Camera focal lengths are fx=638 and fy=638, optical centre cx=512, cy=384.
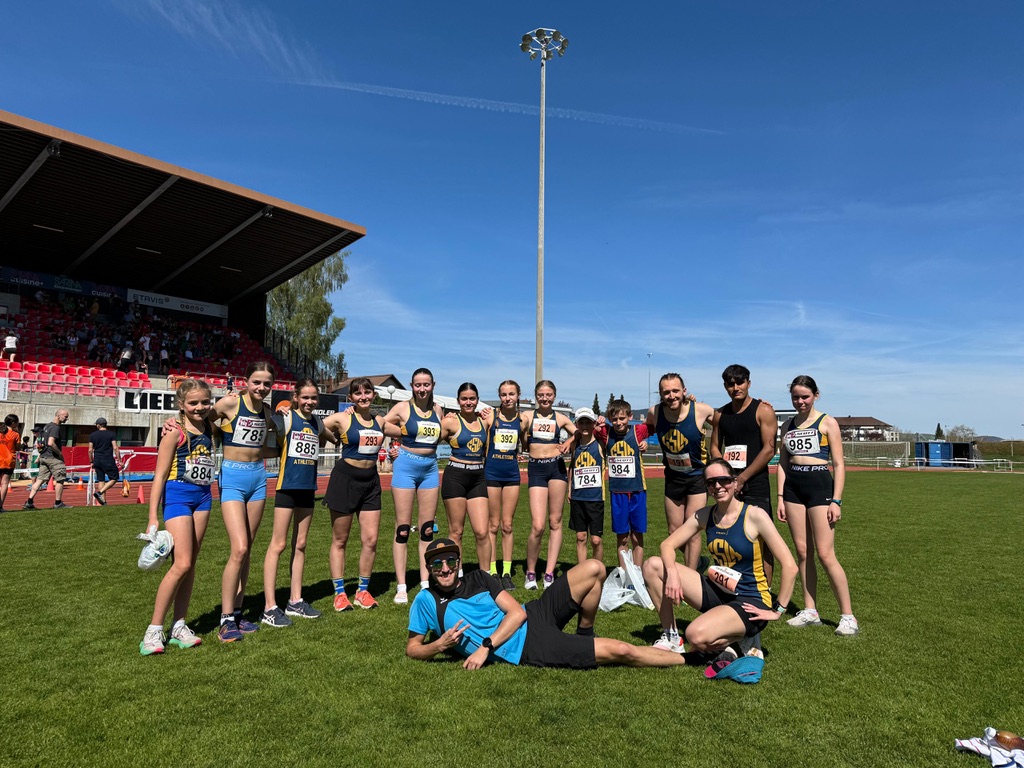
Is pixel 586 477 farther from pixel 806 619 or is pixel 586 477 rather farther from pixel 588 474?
pixel 806 619

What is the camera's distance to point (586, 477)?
21.7 feet

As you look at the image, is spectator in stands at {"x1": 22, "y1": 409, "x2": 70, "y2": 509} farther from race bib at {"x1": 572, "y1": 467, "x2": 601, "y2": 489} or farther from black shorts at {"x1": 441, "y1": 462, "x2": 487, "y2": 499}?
race bib at {"x1": 572, "y1": 467, "x2": 601, "y2": 489}

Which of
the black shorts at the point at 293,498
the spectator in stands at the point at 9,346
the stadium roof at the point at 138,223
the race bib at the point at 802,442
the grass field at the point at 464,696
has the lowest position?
the grass field at the point at 464,696

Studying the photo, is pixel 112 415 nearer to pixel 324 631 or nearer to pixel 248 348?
pixel 248 348

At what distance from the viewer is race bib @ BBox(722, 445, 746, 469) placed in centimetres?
559

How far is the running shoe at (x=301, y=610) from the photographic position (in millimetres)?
5609

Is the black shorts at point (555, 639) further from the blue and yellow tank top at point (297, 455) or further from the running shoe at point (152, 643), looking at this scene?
the running shoe at point (152, 643)

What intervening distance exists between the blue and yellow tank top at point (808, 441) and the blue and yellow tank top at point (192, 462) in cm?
474

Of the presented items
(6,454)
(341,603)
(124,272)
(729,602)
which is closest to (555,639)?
(729,602)

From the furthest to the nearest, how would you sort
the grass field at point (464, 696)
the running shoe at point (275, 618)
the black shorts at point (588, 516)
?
A: the black shorts at point (588, 516), the running shoe at point (275, 618), the grass field at point (464, 696)

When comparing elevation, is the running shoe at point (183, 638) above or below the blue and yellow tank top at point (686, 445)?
below

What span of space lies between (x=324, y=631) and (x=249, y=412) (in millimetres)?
1884

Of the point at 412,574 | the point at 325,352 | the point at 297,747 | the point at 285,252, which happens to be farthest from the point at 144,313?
the point at 297,747

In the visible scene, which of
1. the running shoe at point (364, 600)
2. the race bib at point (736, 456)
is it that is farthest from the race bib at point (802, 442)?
the running shoe at point (364, 600)
